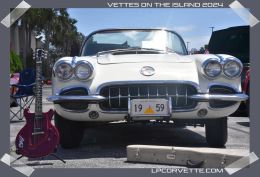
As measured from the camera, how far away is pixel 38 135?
3988 mm

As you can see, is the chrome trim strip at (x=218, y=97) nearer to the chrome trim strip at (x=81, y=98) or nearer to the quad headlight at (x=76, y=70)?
the chrome trim strip at (x=81, y=98)

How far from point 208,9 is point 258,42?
0.62 metres

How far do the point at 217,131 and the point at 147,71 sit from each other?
1045 mm

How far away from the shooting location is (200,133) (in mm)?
5707

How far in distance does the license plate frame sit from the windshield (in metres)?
1.16

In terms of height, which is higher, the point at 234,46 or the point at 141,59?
the point at 234,46

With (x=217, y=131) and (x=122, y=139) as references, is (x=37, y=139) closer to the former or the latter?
(x=122, y=139)

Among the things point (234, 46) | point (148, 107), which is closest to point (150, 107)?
point (148, 107)

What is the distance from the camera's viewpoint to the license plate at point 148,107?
13.5 feet

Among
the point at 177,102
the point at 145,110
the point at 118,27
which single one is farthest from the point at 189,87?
the point at 118,27

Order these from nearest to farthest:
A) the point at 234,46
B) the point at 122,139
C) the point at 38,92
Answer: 1. the point at 38,92
2. the point at 122,139
3. the point at 234,46

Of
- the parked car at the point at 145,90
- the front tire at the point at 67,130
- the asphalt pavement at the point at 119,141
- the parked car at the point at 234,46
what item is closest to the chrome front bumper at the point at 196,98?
the parked car at the point at 145,90

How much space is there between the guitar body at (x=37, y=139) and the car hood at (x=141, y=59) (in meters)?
0.96

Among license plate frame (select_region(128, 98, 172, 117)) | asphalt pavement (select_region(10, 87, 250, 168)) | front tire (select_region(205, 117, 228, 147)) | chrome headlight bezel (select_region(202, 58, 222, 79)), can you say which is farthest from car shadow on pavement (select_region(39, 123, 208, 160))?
chrome headlight bezel (select_region(202, 58, 222, 79))
